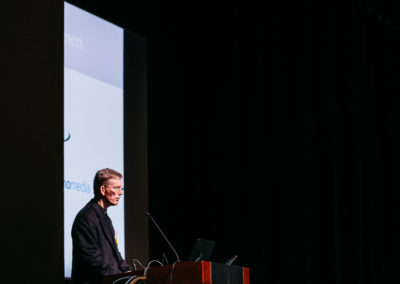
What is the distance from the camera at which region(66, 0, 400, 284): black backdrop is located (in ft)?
16.2

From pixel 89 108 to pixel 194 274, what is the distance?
1.89m

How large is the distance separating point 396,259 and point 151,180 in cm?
231

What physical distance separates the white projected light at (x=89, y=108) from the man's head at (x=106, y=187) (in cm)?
21

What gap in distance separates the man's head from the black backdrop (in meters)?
1.44

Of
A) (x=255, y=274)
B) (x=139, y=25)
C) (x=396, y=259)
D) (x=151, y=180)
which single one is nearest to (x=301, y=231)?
(x=255, y=274)

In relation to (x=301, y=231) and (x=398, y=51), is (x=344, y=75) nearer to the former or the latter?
(x=398, y=51)

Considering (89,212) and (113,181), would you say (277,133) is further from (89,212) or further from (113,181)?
(89,212)

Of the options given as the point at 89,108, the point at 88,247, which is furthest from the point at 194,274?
the point at 89,108

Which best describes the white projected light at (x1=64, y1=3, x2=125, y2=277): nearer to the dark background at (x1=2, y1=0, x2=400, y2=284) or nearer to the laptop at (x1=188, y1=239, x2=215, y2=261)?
the dark background at (x1=2, y1=0, x2=400, y2=284)

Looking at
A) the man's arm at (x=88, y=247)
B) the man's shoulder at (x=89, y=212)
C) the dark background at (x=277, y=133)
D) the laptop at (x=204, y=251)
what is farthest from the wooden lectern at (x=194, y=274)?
the dark background at (x=277, y=133)

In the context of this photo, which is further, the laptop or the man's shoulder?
the man's shoulder

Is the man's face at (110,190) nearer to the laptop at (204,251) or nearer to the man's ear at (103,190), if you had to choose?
the man's ear at (103,190)

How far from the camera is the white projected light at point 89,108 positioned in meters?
3.62

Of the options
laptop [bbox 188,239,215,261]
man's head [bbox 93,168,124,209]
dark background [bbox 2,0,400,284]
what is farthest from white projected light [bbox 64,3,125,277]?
laptop [bbox 188,239,215,261]
